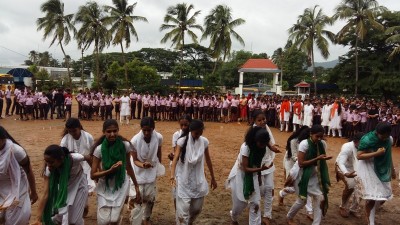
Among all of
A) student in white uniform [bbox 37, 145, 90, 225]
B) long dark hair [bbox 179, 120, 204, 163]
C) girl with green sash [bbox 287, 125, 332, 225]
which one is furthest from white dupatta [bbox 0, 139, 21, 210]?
girl with green sash [bbox 287, 125, 332, 225]

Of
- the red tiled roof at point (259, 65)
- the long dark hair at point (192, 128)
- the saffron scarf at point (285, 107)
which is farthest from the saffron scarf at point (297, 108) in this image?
the red tiled roof at point (259, 65)

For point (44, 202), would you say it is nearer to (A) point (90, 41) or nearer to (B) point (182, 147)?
(B) point (182, 147)

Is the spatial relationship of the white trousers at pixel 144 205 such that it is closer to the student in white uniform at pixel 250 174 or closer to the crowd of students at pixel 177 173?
the crowd of students at pixel 177 173

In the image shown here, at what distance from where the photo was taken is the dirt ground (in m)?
6.12

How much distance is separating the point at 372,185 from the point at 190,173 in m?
2.64

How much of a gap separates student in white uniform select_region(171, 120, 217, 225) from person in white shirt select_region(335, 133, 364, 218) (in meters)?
2.20

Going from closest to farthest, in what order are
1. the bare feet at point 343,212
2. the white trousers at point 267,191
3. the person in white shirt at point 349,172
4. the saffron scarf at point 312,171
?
the saffron scarf at point 312,171 → the person in white shirt at point 349,172 → the white trousers at point 267,191 → the bare feet at point 343,212

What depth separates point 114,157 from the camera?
14.3ft

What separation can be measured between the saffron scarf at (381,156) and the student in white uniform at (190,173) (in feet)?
7.60

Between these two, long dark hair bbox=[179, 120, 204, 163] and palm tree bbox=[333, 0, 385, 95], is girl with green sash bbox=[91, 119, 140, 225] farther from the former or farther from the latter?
palm tree bbox=[333, 0, 385, 95]

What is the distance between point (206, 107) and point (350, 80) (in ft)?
60.1

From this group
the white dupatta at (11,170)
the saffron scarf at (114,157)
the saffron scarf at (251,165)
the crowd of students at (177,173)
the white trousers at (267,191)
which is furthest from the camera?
the white trousers at (267,191)

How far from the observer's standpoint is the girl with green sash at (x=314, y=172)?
520 centimetres

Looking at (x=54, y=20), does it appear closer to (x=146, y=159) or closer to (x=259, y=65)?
(x=259, y=65)
